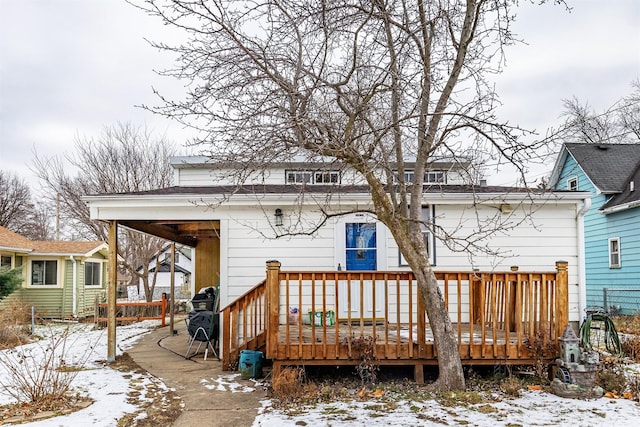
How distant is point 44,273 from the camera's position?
16828 mm

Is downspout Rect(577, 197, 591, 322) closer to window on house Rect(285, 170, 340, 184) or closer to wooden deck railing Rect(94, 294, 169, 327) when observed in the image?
window on house Rect(285, 170, 340, 184)

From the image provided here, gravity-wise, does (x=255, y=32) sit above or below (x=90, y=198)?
above

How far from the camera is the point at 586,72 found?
53.1 ft

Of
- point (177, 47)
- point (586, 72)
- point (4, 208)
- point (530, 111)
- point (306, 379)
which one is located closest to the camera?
point (177, 47)

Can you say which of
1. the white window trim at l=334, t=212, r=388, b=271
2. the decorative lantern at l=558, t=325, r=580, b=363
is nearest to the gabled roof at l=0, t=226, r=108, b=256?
the white window trim at l=334, t=212, r=388, b=271

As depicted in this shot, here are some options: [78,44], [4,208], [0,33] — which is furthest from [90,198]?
[4,208]

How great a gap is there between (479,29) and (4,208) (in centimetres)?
2920

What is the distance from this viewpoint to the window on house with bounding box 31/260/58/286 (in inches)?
659

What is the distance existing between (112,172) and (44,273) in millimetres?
4305

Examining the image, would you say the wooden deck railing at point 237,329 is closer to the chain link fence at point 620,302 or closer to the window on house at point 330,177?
the window on house at point 330,177

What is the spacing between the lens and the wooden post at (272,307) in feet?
19.3

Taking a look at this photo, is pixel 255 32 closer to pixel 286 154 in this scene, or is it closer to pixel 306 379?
pixel 286 154

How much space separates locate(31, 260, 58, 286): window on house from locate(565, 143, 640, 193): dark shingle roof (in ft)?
56.9

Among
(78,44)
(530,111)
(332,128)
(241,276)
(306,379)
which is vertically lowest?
(306,379)
